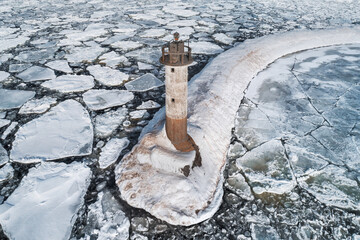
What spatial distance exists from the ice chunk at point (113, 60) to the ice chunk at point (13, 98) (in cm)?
104

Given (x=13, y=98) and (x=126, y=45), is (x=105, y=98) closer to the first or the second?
(x=13, y=98)

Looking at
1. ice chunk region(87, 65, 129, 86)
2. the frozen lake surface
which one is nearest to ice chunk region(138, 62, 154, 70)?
the frozen lake surface

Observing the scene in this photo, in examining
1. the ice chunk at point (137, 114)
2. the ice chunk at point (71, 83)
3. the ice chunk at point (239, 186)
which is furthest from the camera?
the ice chunk at point (71, 83)

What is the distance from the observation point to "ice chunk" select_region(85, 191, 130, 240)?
131cm

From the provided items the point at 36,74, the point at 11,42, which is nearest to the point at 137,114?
the point at 36,74

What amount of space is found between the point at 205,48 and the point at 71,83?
210 cm

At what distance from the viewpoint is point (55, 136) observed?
6.48 ft

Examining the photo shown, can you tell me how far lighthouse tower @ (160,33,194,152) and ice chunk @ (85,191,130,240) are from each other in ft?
1.74

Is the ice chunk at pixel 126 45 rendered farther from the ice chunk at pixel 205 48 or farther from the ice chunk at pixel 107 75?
the ice chunk at pixel 205 48

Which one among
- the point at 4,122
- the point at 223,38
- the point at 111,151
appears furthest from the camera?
the point at 223,38

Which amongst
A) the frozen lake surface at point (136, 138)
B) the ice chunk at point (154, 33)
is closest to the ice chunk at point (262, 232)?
the frozen lake surface at point (136, 138)

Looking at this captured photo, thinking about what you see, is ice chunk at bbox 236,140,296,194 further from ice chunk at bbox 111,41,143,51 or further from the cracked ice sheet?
ice chunk at bbox 111,41,143,51

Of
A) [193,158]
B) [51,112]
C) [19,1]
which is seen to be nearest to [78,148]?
[51,112]

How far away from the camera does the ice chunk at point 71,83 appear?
2.62 meters
